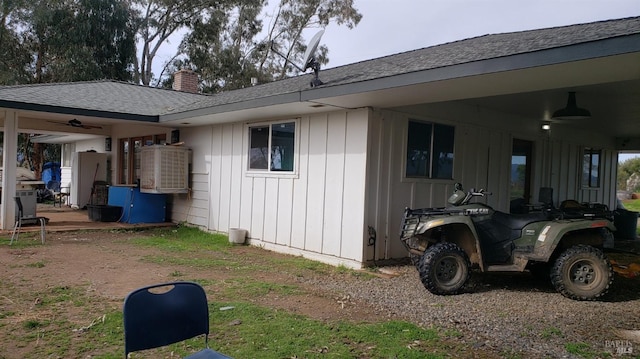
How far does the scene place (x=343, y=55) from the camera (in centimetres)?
2900

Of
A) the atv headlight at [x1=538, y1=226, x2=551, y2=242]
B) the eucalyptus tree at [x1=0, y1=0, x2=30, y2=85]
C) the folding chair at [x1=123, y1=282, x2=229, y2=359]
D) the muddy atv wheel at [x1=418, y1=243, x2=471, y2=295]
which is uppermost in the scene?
the eucalyptus tree at [x1=0, y1=0, x2=30, y2=85]

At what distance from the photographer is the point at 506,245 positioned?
16.9ft

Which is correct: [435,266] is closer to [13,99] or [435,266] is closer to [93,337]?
[93,337]

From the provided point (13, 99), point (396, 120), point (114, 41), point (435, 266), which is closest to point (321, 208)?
point (396, 120)

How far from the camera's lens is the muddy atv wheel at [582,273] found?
4.66 metres

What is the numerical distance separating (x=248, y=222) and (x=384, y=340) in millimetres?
5290

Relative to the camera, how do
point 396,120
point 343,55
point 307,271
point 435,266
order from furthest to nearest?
1. point 343,55
2. point 396,120
3. point 307,271
4. point 435,266

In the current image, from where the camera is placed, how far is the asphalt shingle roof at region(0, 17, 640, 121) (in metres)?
4.25

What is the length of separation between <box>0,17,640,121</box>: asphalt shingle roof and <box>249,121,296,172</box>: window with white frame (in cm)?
65

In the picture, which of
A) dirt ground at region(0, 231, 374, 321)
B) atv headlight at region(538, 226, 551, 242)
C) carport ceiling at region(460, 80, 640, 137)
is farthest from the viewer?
carport ceiling at region(460, 80, 640, 137)

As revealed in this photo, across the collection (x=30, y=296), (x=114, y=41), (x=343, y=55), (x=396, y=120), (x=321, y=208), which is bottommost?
(x=30, y=296)

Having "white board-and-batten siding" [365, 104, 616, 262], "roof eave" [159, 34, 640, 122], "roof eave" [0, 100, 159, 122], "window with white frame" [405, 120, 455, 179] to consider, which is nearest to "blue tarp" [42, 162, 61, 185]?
"roof eave" [0, 100, 159, 122]

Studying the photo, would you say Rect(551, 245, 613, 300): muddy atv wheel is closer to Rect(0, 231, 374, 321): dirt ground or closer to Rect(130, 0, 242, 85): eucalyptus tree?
Rect(0, 231, 374, 321): dirt ground

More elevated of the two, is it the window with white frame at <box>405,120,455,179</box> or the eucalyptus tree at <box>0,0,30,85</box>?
the eucalyptus tree at <box>0,0,30,85</box>
